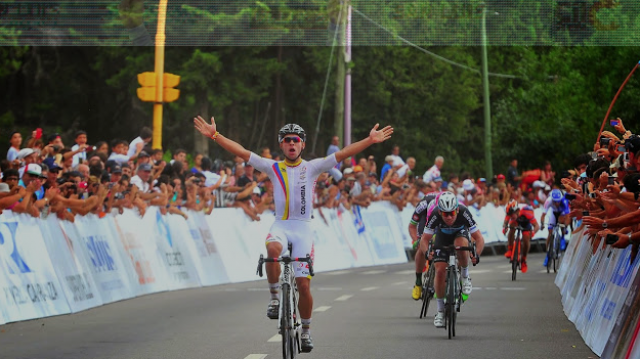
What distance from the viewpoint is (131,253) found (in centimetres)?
2184

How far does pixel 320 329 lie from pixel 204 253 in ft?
31.5

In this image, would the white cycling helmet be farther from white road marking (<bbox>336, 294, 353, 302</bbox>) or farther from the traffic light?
the traffic light

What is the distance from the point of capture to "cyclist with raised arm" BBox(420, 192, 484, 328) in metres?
16.4

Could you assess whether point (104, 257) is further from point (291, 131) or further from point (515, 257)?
point (515, 257)

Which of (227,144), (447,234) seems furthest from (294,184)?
(447,234)

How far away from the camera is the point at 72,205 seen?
768 inches

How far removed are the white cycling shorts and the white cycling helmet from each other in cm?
373

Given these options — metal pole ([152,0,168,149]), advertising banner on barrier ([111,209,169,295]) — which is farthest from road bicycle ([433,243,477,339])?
metal pole ([152,0,168,149])

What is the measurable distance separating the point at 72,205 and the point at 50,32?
1425 centimetres

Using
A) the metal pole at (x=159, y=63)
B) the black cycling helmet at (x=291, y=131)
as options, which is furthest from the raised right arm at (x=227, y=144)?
the metal pole at (x=159, y=63)

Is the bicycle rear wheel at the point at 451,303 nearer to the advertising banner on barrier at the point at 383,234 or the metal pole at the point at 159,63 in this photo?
the metal pole at the point at 159,63

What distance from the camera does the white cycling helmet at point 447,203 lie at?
1642cm

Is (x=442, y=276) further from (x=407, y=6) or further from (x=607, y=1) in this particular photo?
(x=407, y=6)

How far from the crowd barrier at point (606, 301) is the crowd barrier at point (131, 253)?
6416 mm
